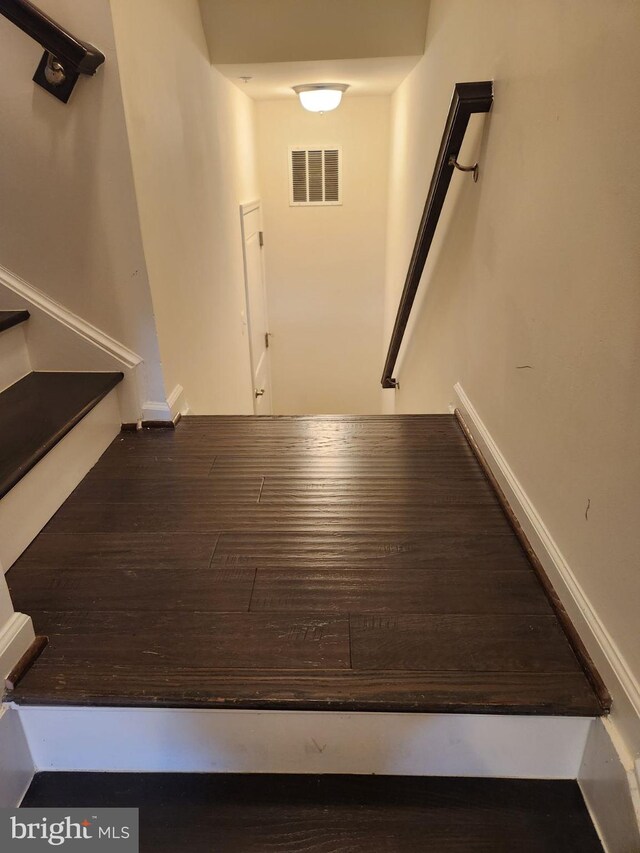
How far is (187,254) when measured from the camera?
2320mm

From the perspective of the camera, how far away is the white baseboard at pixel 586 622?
3.00 ft


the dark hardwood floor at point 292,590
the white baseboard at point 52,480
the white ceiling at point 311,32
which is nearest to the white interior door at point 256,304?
the white ceiling at point 311,32

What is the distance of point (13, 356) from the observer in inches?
72.5

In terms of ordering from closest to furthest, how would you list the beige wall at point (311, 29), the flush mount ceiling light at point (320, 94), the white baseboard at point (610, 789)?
1. the white baseboard at point (610, 789)
2. the beige wall at point (311, 29)
3. the flush mount ceiling light at point (320, 94)

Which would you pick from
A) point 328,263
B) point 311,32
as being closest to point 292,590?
point 311,32

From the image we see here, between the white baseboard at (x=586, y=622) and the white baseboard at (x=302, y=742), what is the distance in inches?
3.5

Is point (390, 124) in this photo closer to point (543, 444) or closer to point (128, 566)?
point (543, 444)

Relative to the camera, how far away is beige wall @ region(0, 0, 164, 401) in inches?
62.6

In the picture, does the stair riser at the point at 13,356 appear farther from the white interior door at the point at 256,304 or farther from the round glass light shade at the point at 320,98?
the round glass light shade at the point at 320,98

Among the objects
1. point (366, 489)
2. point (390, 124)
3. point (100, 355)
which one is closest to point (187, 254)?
point (100, 355)

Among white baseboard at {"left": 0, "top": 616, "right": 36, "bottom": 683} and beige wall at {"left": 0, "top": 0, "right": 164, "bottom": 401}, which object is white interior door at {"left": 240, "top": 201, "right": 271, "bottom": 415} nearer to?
beige wall at {"left": 0, "top": 0, "right": 164, "bottom": 401}

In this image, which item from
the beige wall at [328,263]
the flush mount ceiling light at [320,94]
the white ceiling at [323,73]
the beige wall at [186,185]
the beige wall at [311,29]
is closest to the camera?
the beige wall at [186,185]

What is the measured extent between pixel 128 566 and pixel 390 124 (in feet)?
13.7

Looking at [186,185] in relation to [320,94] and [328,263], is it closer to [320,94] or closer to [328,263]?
[320,94]
